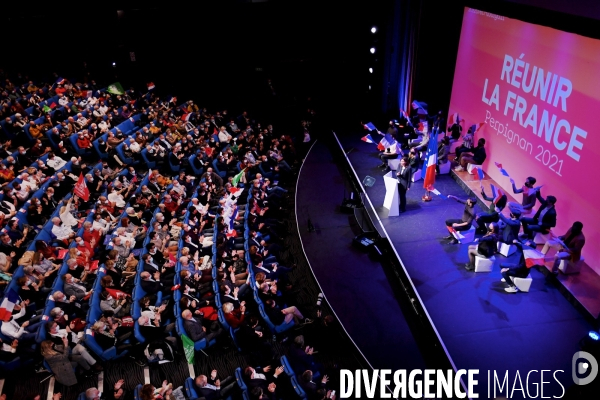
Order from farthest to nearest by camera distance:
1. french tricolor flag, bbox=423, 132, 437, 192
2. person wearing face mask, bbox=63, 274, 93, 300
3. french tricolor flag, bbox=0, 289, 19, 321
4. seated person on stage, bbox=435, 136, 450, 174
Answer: seated person on stage, bbox=435, 136, 450, 174
french tricolor flag, bbox=423, 132, 437, 192
person wearing face mask, bbox=63, 274, 93, 300
french tricolor flag, bbox=0, 289, 19, 321

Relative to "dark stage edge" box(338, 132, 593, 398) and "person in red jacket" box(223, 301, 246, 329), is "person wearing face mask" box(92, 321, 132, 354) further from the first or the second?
"dark stage edge" box(338, 132, 593, 398)

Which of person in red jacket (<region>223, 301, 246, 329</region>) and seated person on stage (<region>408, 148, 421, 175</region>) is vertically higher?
seated person on stage (<region>408, 148, 421, 175</region>)

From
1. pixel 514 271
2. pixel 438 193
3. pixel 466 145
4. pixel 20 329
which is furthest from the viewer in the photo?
pixel 466 145

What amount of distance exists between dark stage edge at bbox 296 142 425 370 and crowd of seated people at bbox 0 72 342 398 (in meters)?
0.59

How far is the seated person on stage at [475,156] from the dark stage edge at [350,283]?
2.89 meters

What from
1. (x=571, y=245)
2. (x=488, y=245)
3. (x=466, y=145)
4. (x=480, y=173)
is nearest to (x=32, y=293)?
(x=488, y=245)

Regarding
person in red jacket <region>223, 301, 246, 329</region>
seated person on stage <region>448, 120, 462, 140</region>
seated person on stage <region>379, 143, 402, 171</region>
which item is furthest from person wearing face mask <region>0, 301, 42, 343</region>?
seated person on stage <region>448, 120, 462, 140</region>

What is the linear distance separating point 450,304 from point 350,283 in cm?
168

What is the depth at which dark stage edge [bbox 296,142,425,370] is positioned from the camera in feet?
21.5

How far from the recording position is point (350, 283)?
7.82 meters

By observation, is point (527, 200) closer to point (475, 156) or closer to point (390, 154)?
point (475, 156)

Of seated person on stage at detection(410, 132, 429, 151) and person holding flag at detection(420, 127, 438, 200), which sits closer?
person holding flag at detection(420, 127, 438, 200)

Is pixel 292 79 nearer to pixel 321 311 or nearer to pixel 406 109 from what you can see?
pixel 406 109

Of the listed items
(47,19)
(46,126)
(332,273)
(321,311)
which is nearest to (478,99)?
(332,273)
